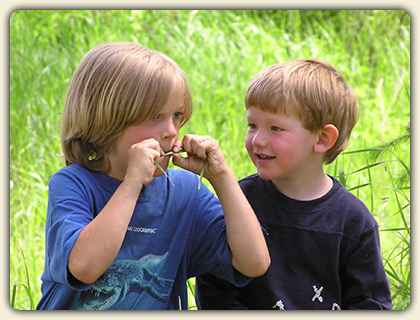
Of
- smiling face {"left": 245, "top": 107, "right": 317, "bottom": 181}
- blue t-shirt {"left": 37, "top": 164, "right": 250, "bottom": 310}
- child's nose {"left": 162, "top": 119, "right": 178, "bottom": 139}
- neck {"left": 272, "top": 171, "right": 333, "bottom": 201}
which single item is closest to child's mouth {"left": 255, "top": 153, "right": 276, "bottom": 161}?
smiling face {"left": 245, "top": 107, "right": 317, "bottom": 181}

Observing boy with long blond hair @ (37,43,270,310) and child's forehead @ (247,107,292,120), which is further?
child's forehead @ (247,107,292,120)

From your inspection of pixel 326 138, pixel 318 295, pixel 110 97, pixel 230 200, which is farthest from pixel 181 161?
pixel 318 295

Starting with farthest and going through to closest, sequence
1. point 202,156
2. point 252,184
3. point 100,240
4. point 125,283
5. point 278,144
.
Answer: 1. point 252,184
2. point 278,144
3. point 125,283
4. point 202,156
5. point 100,240

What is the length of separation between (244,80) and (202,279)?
234cm

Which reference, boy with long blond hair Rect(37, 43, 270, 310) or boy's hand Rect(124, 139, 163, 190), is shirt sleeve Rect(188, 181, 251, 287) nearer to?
boy with long blond hair Rect(37, 43, 270, 310)

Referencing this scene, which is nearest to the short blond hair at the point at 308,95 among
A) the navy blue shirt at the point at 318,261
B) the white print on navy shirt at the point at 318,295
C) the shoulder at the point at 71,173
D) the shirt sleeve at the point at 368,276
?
the navy blue shirt at the point at 318,261

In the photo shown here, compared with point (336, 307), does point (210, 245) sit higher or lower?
higher

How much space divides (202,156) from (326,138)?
1.68ft

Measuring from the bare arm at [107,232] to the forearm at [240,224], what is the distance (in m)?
0.24

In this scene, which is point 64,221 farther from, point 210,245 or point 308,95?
point 308,95

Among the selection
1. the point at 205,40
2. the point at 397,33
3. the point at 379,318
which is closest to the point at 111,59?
the point at 379,318

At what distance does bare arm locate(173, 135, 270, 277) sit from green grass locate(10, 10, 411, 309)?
0.89 m

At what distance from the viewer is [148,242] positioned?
1902mm

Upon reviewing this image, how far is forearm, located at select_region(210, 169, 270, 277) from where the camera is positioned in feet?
5.82
